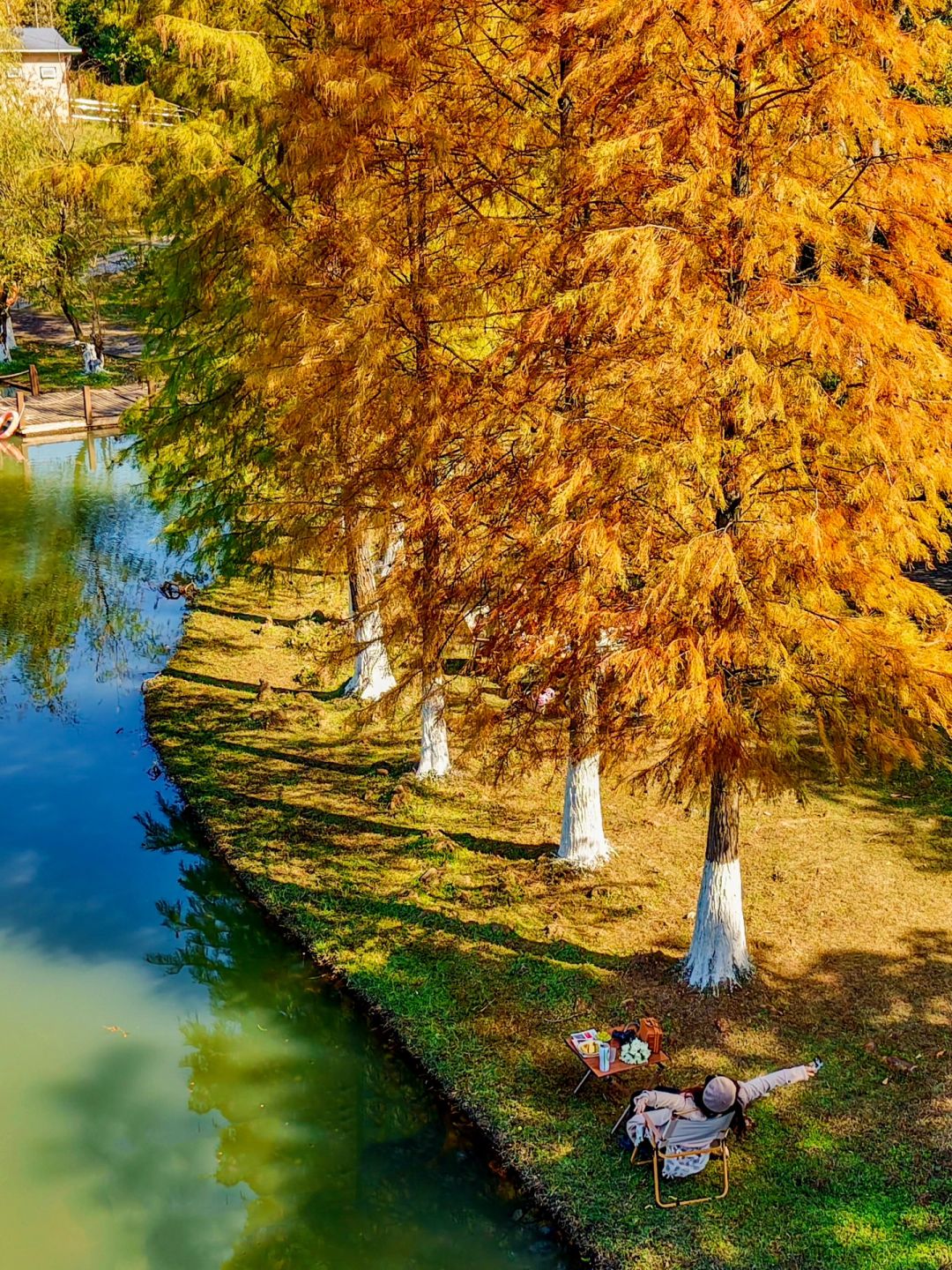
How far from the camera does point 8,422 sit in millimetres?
35156

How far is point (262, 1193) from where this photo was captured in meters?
8.55

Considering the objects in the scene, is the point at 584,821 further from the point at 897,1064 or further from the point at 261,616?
the point at 261,616

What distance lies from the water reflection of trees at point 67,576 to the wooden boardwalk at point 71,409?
13.3ft

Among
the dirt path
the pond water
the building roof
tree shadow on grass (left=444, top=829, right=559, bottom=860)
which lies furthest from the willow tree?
the building roof

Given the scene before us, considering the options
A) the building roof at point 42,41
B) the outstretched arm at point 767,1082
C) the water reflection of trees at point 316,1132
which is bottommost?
the water reflection of trees at point 316,1132

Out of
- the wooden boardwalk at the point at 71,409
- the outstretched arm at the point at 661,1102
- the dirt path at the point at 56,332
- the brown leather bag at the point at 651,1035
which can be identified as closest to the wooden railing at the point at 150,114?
the brown leather bag at the point at 651,1035

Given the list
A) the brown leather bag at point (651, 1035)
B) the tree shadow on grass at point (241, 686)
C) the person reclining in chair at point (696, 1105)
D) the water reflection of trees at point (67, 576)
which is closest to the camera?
the person reclining in chair at point (696, 1105)

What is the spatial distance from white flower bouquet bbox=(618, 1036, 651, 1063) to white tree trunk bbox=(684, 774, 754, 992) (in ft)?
5.12

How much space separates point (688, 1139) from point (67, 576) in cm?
1866

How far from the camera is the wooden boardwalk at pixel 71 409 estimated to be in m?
35.8

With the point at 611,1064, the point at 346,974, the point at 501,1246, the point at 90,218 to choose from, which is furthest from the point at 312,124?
the point at 90,218

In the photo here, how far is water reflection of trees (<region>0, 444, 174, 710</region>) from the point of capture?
19.3 meters

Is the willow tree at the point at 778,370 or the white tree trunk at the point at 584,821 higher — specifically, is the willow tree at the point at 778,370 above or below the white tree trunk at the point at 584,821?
above

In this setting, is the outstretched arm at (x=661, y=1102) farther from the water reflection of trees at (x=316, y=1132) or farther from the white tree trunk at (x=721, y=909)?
the white tree trunk at (x=721, y=909)
